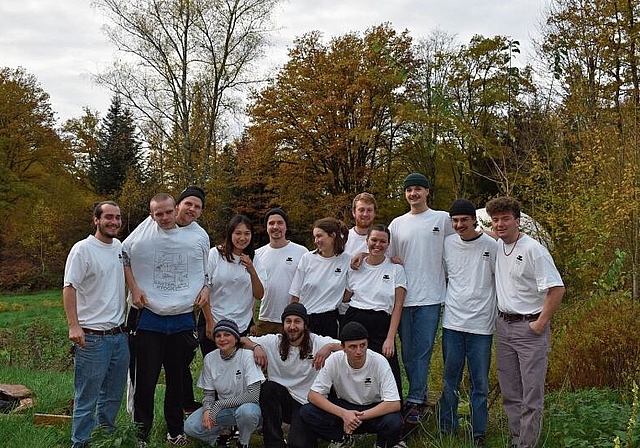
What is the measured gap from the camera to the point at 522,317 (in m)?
4.80

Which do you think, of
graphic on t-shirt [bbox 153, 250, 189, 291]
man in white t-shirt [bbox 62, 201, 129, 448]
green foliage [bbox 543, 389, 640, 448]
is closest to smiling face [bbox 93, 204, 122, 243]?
man in white t-shirt [bbox 62, 201, 129, 448]

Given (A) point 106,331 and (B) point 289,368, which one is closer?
(A) point 106,331

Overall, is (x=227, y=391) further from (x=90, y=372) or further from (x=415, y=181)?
(x=415, y=181)

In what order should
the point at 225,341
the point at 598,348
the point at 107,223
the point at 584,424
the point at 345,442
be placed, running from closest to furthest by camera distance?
the point at 107,223, the point at 584,424, the point at 345,442, the point at 225,341, the point at 598,348

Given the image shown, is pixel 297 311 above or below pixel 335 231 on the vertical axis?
below

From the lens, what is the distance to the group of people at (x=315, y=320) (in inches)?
187

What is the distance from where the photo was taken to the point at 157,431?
5.50 m

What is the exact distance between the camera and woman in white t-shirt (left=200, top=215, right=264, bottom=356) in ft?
18.1

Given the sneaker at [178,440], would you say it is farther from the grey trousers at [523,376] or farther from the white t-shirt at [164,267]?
the grey trousers at [523,376]

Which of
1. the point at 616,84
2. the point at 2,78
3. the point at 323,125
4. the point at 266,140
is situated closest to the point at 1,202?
the point at 2,78

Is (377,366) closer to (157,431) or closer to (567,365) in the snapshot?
(157,431)

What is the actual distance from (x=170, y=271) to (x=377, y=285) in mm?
1727

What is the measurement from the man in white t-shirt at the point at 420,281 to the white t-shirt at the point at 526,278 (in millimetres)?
627

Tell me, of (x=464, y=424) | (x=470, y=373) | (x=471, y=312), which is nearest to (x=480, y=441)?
(x=464, y=424)
